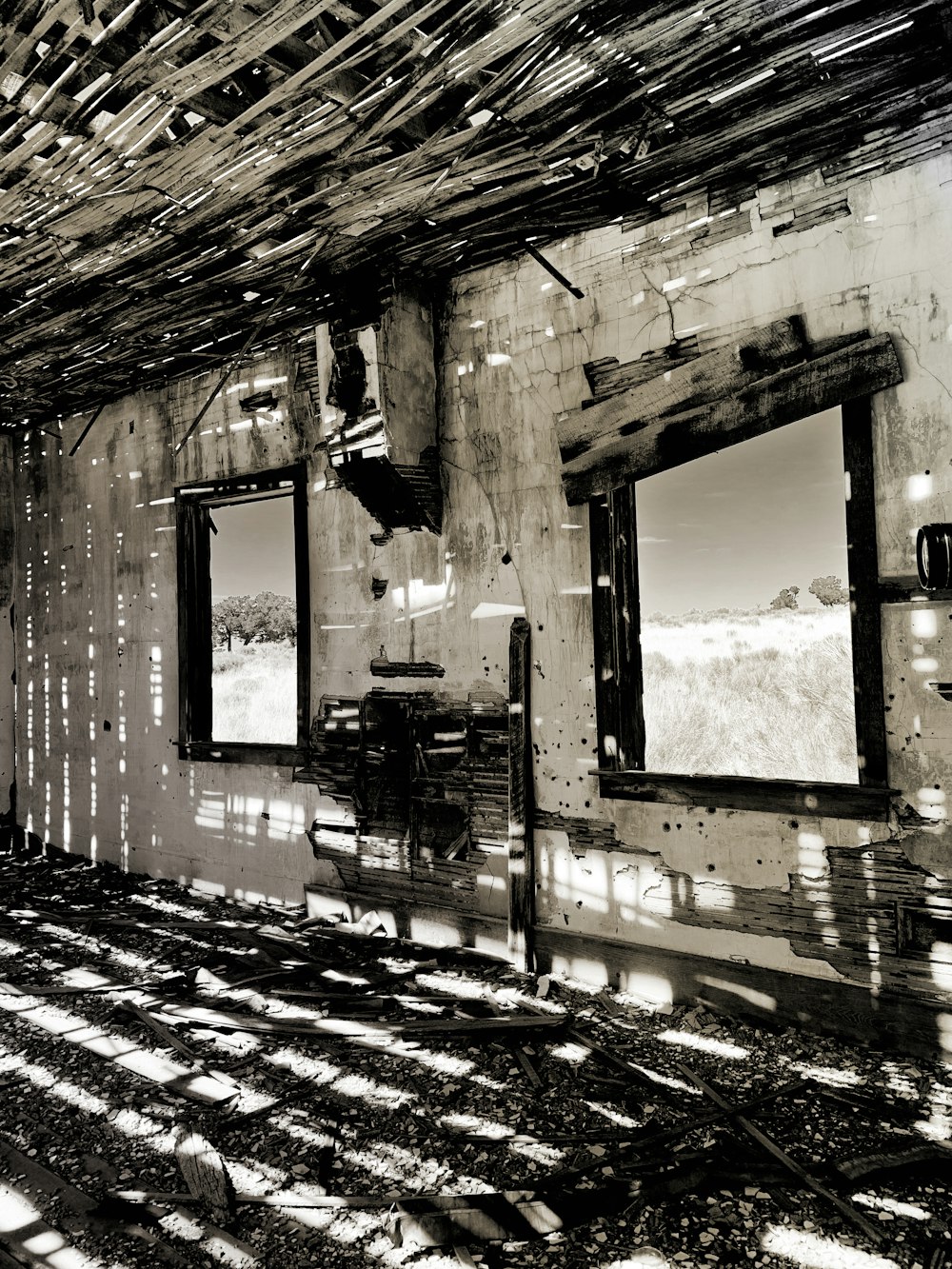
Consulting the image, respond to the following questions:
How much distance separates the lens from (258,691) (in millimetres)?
9430

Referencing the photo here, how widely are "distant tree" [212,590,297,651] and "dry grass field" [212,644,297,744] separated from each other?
Answer: 4.9 inches

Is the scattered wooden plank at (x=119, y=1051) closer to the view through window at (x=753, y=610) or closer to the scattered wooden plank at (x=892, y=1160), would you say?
the scattered wooden plank at (x=892, y=1160)

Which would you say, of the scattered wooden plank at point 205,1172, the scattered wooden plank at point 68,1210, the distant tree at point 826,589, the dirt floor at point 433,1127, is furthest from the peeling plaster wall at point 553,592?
the distant tree at point 826,589

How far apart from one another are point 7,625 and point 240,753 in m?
3.24

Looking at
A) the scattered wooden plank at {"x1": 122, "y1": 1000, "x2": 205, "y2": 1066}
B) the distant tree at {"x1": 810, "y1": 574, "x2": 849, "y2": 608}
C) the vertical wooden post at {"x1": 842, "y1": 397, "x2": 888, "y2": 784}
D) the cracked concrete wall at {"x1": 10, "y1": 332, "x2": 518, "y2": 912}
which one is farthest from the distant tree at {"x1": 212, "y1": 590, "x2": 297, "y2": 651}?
the vertical wooden post at {"x1": 842, "y1": 397, "x2": 888, "y2": 784}

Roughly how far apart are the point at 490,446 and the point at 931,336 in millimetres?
2025

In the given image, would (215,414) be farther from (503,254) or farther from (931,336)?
(931,336)

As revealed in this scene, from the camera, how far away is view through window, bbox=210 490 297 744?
7160mm

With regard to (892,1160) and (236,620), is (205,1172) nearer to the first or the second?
(892,1160)

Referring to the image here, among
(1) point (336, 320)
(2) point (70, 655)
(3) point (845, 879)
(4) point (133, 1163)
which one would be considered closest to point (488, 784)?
(3) point (845, 879)

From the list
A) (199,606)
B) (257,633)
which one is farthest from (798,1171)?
(257,633)

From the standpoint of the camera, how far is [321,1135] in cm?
257

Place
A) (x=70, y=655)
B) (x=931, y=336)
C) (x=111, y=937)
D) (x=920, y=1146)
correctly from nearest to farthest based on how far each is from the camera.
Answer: (x=920, y=1146), (x=931, y=336), (x=111, y=937), (x=70, y=655)

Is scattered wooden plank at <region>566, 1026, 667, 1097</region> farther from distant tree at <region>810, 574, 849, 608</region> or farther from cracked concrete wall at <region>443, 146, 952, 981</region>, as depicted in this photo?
distant tree at <region>810, 574, 849, 608</region>
